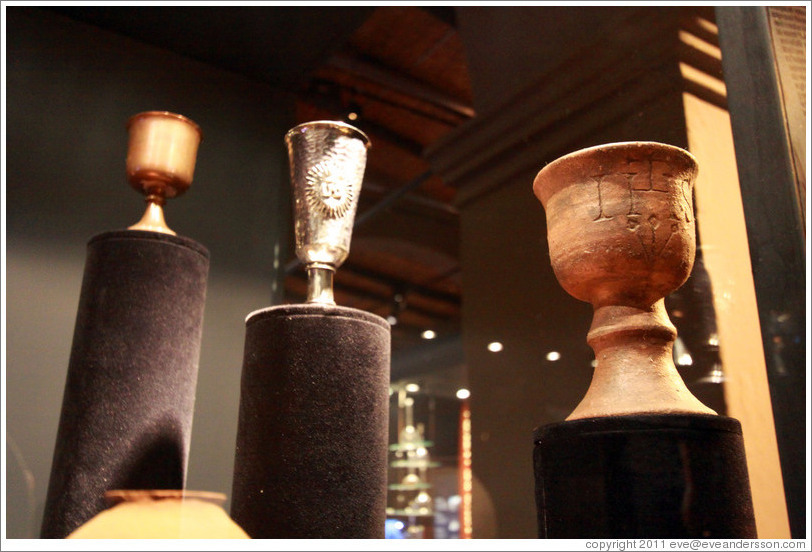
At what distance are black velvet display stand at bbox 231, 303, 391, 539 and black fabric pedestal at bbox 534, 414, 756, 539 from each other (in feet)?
1.05

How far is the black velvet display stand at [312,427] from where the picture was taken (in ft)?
3.24

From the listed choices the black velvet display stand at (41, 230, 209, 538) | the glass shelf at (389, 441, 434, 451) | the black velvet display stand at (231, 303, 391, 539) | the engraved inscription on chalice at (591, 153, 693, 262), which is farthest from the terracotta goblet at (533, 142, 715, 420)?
the glass shelf at (389, 441, 434, 451)

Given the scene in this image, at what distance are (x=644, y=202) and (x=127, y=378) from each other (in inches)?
37.8

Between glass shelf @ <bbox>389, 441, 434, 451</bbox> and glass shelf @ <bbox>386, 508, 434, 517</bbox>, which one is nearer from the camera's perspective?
glass shelf @ <bbox>386, 508, 434, 517</bbox>

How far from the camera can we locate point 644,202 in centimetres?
89

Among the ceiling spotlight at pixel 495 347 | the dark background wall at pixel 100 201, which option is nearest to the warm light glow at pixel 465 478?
the ceiling spotlight at pixel 495 347

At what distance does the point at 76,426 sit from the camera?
126 centimetres

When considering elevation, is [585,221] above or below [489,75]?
below

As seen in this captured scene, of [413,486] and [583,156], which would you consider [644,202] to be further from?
[413,486]

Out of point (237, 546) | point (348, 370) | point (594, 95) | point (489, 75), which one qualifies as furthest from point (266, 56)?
point (237, 546)

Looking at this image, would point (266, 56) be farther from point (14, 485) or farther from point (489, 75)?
point (14, 485)

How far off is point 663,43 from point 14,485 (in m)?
1.74

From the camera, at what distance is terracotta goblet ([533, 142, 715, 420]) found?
0.88m

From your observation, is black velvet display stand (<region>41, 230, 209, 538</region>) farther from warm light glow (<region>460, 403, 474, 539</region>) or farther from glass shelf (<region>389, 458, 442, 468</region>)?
glass shelf (<region>389, 458, 442, 468</region>)
